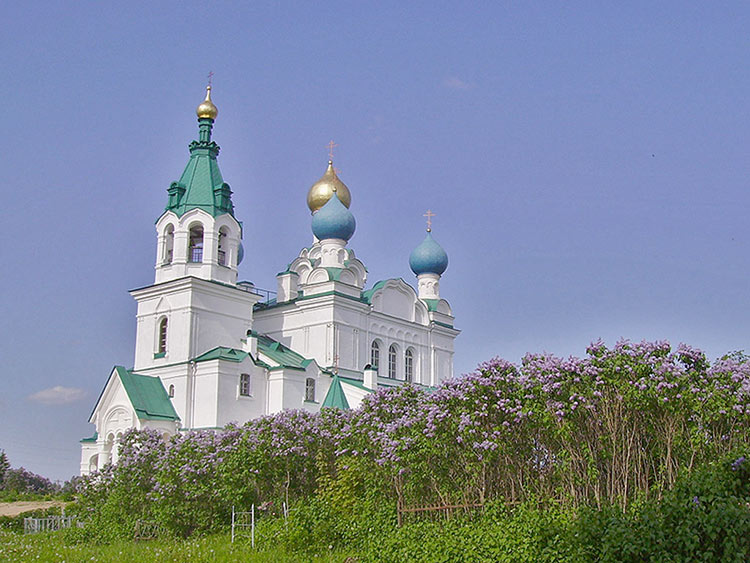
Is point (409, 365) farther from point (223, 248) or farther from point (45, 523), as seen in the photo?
point (45, 523)

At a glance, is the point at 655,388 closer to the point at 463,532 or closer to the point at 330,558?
the point at 463,532

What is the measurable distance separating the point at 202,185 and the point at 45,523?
11524 mm

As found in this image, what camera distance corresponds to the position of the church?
77.7 ft

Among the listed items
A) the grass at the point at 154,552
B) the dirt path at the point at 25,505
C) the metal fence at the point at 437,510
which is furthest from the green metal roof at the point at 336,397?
the metal fence at the point at 437,510

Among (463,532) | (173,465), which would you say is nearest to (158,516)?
(173,465)

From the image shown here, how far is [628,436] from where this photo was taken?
10.1 metres

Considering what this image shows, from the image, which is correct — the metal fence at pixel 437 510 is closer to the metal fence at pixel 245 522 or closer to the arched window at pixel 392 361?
the metal fence at pixel 245 522

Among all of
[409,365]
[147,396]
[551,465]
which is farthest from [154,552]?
[409,365]

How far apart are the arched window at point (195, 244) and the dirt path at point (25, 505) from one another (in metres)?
7.89

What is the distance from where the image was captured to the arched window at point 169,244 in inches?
1008

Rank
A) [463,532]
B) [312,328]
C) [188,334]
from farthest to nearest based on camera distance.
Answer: [312,328] → [188,334] → [463,532]

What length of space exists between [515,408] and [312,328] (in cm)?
1749

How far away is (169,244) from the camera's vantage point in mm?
25750

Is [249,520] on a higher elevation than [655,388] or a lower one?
lower
